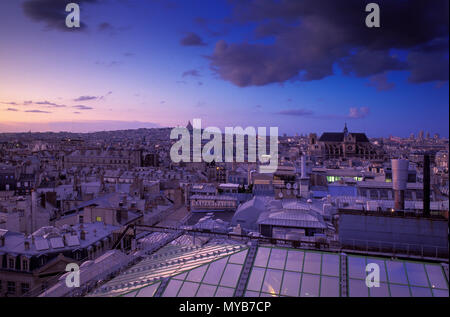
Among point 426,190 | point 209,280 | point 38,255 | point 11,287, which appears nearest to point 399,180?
point 426,190

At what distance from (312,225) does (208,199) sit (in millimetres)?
6937

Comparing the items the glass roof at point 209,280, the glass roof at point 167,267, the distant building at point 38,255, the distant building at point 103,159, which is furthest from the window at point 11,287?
the distant building at point 103,159

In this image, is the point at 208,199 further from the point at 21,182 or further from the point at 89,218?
the point at 21,182

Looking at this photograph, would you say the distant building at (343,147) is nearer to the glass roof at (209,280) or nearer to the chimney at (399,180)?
the chimney at (399,180)

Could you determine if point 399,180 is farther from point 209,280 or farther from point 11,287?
point 11,287

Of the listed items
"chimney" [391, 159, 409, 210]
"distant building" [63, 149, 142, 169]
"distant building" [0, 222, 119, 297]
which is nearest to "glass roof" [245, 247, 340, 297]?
"chimney" [391, 159, 409, 210]

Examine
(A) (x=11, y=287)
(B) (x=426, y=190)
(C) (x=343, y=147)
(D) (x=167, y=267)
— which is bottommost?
(A) (x=11, y=287)

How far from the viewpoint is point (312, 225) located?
10.0 m

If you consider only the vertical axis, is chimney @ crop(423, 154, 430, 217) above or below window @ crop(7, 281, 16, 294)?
above

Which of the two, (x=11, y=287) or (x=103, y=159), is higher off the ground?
(x=103, y=159)

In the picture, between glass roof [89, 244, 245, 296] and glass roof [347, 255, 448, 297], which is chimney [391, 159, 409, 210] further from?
glass roof [89, 244, 245, 296]

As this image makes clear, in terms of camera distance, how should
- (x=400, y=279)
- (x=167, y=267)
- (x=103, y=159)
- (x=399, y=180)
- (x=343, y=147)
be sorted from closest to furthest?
1. (x=400, y=279)
2. (x=167, y=267)
3. (x=399, y=180)
4. (x=103, y=159)
5. (x=343, y=147)

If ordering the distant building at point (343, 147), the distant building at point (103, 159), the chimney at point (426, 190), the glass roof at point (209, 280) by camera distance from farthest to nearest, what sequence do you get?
the distant building at point (343, 147), the distant building at point (103, 159), the chimney at point (426, 190), the glass roof at point (209, 280)

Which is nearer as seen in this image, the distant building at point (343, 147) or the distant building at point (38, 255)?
the distant building at point (38, 255)
